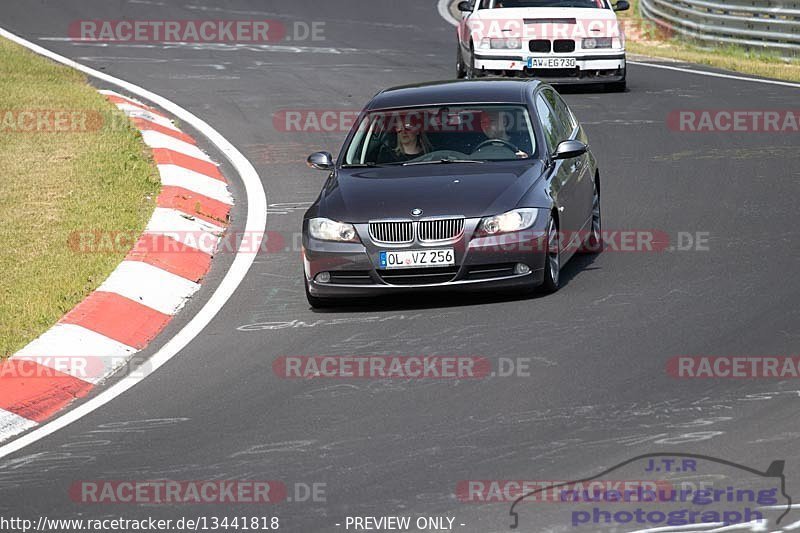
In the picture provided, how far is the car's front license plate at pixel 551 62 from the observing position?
20906 mm

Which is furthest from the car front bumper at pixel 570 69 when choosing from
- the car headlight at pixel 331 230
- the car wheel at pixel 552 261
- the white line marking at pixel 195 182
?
the car headlight at pixel 331 230

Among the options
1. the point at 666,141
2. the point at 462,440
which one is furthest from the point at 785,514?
the point at 666,141

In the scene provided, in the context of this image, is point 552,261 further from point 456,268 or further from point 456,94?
point 456,94

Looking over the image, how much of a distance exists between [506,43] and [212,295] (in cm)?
1070

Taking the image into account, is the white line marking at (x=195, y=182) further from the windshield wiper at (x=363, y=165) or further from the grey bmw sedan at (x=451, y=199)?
the windshield wiper at (x=363, y=165)

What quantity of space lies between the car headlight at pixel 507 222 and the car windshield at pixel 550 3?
11819mm

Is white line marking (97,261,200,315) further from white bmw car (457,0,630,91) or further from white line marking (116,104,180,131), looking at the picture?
white bmw car (457,0,630,91)

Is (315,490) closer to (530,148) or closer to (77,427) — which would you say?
(77,427)

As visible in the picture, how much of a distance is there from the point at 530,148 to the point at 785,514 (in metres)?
5.69

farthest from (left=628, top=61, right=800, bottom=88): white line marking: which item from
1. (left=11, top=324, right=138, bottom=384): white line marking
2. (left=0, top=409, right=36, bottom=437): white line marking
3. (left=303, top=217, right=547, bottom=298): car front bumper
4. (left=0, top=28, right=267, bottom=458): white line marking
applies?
(left=0, top=409, right=36, bottom=437): white line marking

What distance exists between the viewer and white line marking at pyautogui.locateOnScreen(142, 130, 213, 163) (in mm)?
16688

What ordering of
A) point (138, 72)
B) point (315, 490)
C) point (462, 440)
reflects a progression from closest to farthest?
point (315, 490) < point (462, 440) < point (138, 72)

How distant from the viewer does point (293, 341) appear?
9.80 meters

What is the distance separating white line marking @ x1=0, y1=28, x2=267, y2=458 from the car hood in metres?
1.09
